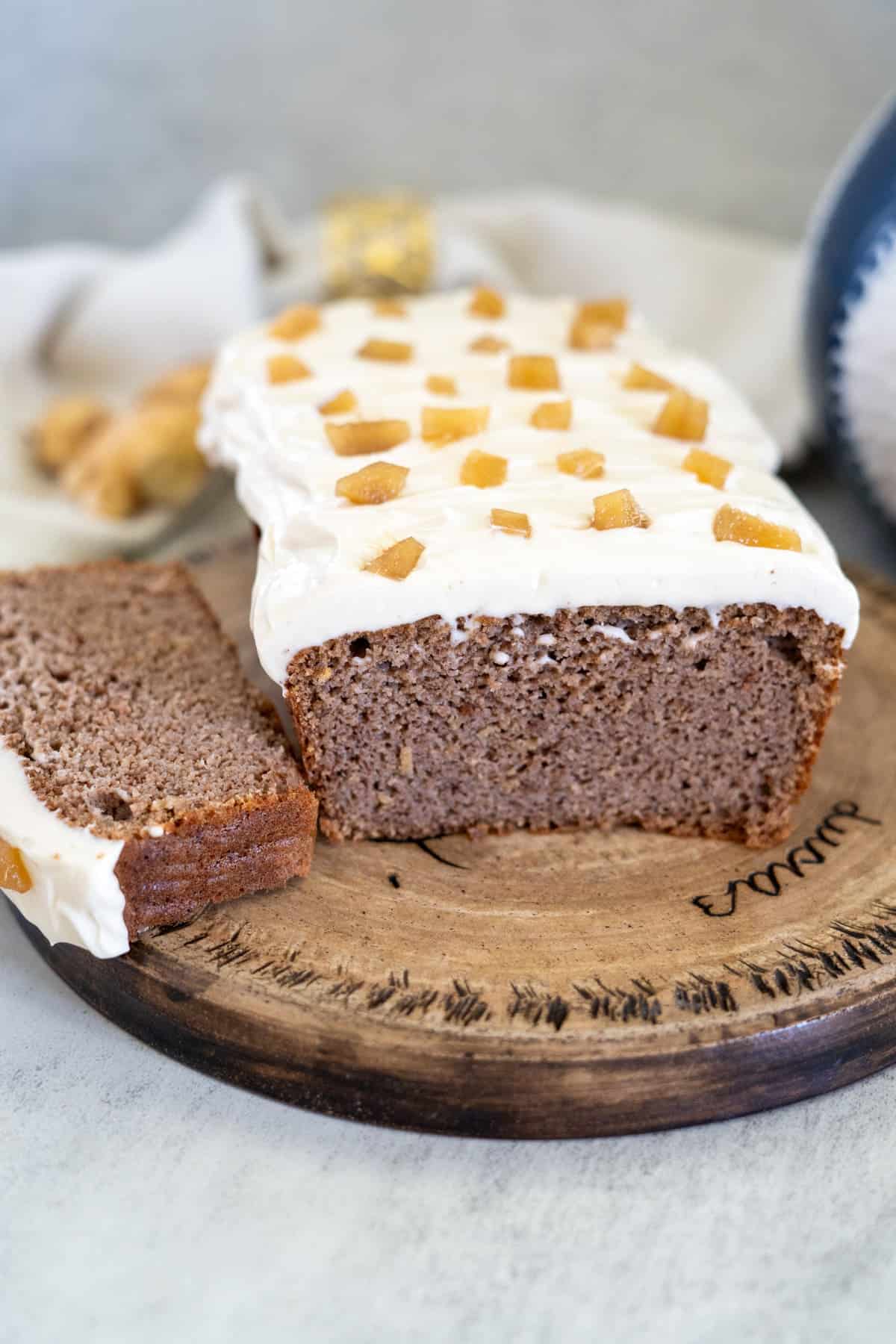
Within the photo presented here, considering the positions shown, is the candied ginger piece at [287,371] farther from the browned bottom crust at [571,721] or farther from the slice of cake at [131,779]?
the browned bottom crust at [571,721]

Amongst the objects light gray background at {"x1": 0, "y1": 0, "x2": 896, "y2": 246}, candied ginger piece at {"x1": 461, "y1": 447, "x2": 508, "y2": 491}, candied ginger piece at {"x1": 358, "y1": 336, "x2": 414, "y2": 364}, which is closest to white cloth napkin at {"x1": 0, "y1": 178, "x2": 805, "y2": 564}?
light gray background at {"x1": 0, "y1": 0, "x2": 896, "y2": 246}

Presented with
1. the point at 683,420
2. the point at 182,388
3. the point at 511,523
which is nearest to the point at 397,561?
the point at 511,523

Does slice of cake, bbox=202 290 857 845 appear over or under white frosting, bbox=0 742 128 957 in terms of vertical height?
over

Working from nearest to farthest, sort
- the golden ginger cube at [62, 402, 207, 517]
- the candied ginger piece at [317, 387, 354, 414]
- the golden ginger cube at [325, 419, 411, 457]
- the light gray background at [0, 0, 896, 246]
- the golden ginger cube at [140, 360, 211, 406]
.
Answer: the golden ginger cube at [325, 419, 411, 457] < the candied ginger piece at [317, 387, 354, 414] < the golden ginger cube at [62, 402, 207, 517] < the golden ginger cube at [140, 360, 211, 406] < the light gray background at [0, 0, 896, 246]

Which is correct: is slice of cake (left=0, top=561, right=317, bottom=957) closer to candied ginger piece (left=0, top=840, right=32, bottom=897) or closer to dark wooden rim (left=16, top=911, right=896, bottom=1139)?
candied ginger piece (left=0, top=840, right=32, bottom=897)

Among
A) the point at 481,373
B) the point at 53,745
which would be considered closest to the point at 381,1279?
the point at 53,745

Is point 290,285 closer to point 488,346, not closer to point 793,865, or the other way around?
point 488,346

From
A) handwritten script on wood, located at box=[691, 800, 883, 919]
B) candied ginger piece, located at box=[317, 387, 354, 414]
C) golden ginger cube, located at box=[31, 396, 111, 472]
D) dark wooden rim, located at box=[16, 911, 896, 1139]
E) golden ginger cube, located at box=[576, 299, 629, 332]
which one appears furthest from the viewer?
golden ginger cube, located at box=[31, 396, 111, 472]

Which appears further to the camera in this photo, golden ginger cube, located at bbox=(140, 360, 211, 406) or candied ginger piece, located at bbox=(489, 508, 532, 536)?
golden ginger cube, located at bbox=(140, 360, 211, 406)
